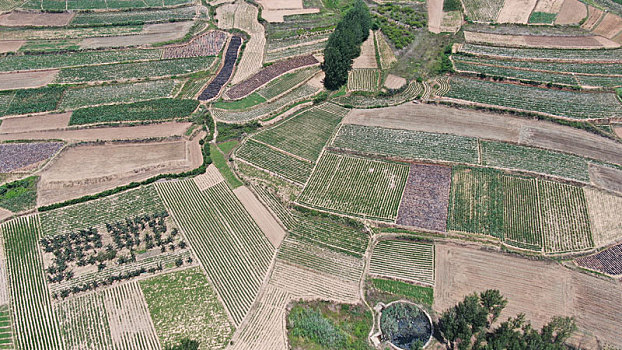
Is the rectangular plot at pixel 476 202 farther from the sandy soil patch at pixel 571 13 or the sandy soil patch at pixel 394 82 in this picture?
the sandy soil patch at pixel 571 13

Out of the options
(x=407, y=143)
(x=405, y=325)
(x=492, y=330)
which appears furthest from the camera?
(x=407, y=143)

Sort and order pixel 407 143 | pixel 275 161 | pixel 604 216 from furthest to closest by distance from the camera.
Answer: pixel 407 143
pixel 275 161
pixel 604 216

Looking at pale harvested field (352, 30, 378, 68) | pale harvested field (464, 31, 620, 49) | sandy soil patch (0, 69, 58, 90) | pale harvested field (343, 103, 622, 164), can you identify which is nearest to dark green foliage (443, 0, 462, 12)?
pale harvested field (464, 31, 620, 49)

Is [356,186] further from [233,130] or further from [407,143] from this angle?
[233,130]

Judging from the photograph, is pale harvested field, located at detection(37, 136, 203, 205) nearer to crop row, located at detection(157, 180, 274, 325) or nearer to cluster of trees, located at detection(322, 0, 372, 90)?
crop row, located at detection(157, 180, 274, 325)

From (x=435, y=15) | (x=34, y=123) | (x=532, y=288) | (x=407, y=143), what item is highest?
(x=435, y=15)

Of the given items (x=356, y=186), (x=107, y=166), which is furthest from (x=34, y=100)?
(x=356, y=186)

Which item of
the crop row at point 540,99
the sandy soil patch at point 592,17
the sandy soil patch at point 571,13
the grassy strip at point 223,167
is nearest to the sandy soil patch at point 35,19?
the grassy strip at point 223,167
